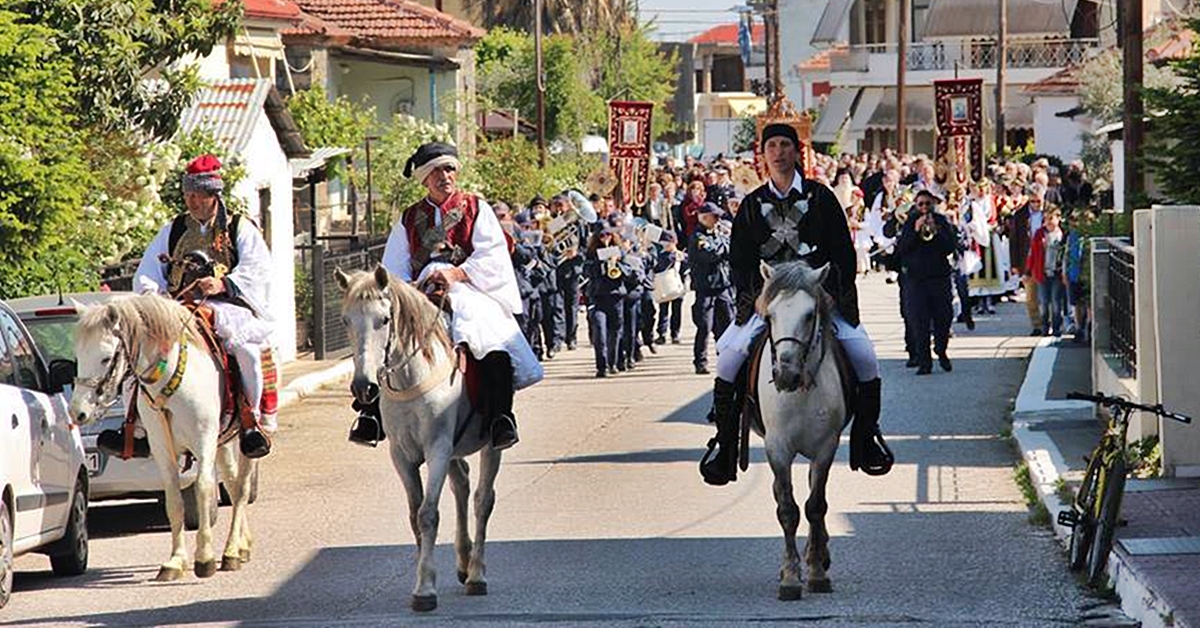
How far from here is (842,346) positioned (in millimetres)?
12352

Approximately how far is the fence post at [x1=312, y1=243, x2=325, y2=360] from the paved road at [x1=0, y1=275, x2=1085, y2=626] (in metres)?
7.03

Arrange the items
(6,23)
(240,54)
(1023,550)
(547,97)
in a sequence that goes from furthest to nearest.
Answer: (547,97) < (240,54) < (6,23) < (1023,550)

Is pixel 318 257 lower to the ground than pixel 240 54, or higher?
lower

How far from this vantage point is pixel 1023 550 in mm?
13492

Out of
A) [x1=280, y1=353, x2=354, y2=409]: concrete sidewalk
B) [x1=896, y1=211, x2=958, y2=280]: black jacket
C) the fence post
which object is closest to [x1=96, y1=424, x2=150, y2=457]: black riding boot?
[x1=280, y1=353, x2=354, y2=409]: concrete sidewalk

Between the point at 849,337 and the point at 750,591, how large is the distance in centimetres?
149

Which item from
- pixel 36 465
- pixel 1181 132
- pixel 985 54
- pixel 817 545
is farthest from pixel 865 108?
pixel 817 545

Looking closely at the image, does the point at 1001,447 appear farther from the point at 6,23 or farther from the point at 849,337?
the point at 6,23

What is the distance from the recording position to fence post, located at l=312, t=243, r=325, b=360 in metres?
29.4

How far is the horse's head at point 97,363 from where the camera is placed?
40.8ft

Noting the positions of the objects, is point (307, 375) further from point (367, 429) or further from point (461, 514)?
point (461, 514)

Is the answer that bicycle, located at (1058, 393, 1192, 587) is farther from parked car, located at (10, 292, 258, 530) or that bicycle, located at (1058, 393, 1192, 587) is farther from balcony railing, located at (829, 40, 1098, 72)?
balcony railing, located at (829, 40, 1098, 72)

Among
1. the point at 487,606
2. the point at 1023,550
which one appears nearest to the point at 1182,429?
the point at 1023,550

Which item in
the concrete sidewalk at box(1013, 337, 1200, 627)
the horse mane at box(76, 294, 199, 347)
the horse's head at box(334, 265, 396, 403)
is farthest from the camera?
the horse mane at box(76, 294, 199, 347)
